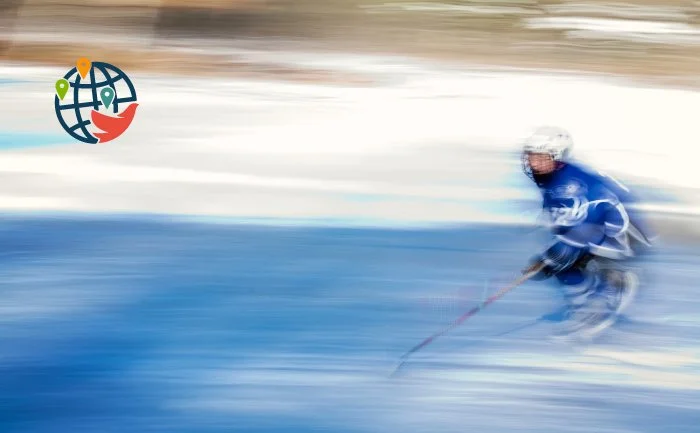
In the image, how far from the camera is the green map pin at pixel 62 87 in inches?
223

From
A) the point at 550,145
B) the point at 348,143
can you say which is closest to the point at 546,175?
the point at 550,145

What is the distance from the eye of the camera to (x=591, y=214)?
3121mm

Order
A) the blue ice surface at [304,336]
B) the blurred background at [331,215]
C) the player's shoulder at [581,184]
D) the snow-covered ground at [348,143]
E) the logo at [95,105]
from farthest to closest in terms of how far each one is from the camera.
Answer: the logo at [95,105] < the snow-covered ground at [348,143] < the player's shoulder at [581,184] < the blurred background at [331,215] < the blue ice surface at [304,336]

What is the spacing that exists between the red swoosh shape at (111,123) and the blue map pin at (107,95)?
8 centimetres

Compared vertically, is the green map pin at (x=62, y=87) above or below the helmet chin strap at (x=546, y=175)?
above

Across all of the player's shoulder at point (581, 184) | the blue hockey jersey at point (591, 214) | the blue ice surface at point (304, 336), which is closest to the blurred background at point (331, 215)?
the blue ice surface at point (304, 336)

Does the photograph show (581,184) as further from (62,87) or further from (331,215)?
A: (62,87)

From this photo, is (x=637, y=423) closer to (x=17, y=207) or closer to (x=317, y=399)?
(x=317, y=399)

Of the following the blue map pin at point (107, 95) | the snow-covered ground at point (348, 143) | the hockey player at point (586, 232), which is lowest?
the hockey player at point (586, 232)

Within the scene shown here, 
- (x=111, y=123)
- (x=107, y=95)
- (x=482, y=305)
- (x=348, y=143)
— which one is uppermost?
(x=107, y=95)

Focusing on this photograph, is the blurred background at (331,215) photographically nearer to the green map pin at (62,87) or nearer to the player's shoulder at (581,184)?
the green map pin at (62,87)

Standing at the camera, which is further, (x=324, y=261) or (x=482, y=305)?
(x=324, y=261)

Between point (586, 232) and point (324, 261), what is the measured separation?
5.18 feet

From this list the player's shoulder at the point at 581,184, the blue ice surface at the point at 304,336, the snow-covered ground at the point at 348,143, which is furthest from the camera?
the snow-covered ground at the point at 348,143
